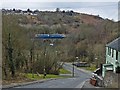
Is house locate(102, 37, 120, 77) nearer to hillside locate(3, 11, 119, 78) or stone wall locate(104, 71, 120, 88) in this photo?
stone wall locate(104, 71, 120, 88)

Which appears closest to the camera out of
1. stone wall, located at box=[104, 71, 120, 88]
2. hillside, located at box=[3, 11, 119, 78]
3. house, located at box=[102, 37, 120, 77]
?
stone wall, located at box=[104, 71, 120, 88]

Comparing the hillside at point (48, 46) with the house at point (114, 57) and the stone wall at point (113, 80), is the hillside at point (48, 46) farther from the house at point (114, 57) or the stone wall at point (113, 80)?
the stone wall at point (113, 80)

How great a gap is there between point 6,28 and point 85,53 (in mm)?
61133

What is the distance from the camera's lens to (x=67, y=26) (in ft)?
511

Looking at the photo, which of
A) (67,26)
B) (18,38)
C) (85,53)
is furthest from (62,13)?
(18,38)

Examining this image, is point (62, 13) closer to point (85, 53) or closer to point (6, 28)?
point (85, 53)

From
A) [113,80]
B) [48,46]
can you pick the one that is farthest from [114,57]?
[48,46]

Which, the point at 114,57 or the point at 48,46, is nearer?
the point at 114,57

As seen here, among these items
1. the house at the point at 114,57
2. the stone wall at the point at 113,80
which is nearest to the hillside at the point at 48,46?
the house at the point at 114,57

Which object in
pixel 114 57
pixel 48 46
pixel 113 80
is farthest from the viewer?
pixel 48 46

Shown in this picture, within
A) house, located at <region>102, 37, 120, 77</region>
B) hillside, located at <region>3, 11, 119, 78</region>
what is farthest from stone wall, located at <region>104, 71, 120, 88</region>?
hillside, located at <region>3, 11, 119, 78</region>

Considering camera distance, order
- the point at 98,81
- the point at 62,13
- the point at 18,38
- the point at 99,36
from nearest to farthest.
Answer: the point at 98,81 → the point at 18,38 → the point at 99,36 → the point at 62,13

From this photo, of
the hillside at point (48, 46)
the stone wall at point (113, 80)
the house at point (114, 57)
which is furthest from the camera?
the hillside at point (48, 46)

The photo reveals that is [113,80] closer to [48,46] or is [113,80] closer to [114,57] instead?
[114,57]
